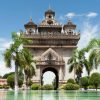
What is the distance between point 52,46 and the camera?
242 ft

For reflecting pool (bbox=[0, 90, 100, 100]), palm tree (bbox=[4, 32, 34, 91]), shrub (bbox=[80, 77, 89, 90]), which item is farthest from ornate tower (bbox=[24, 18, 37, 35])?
reflecting pool (bbox=[0, 90, 100, 100])

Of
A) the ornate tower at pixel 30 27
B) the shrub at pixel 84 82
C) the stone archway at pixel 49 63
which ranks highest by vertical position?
the ornate tower at pixel 30 27

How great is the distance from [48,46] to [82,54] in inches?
542

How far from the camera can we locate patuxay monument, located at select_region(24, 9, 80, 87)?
233 feet

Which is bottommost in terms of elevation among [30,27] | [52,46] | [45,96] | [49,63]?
[45,96]

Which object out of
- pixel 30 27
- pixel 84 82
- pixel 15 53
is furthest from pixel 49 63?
pixel 15 53

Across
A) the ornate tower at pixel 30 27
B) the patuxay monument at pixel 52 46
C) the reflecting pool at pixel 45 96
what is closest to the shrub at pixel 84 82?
the patuxay monument at pixel 52 46

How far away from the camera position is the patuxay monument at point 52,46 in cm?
7106

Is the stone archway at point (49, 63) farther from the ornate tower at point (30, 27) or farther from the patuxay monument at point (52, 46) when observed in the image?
the ornate tower at point (30, 27)

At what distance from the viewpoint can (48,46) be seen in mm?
73625

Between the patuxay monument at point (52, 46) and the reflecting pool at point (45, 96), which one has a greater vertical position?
the patuxay monument at point (52, 46)

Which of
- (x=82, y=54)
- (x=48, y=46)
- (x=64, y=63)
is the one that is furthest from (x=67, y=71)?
(x=82, y=54)

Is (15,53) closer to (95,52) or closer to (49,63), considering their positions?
(95,52)

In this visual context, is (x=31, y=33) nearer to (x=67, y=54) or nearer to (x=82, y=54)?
(x=67, y=54)
